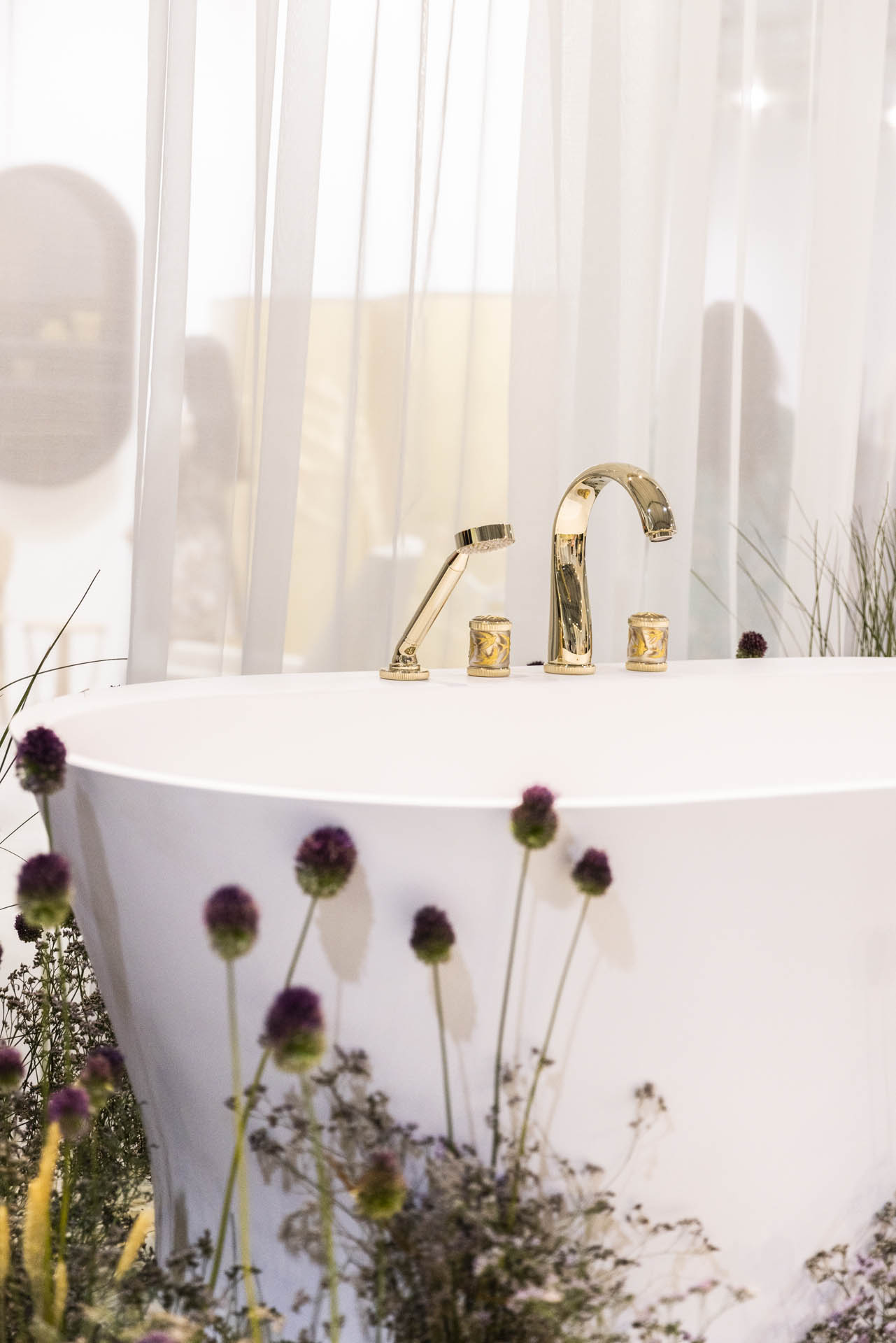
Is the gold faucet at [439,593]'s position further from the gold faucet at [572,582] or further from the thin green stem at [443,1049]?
the thin green stem at [443,1049]

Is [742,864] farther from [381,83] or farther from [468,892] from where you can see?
[381,83]

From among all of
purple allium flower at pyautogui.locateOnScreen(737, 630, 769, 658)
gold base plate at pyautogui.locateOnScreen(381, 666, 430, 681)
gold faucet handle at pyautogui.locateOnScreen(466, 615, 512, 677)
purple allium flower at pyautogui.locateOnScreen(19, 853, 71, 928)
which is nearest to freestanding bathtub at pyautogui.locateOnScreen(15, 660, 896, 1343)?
purple allium flower at pyautogui.locateOnScreen(19, 853, 71, 928)

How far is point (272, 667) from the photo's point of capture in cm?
174

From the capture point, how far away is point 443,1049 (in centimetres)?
85

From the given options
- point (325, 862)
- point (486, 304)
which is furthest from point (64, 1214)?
point (486, 304)

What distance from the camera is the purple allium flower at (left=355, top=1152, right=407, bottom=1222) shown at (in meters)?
0.74

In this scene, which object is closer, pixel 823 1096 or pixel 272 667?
pixel 823 1096

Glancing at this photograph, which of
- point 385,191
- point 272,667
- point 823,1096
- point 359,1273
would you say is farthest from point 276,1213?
point 385,191

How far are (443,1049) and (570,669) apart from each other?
75 centimetres

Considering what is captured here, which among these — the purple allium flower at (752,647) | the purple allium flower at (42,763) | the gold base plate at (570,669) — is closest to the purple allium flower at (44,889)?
the purple allium flower at (42,763)

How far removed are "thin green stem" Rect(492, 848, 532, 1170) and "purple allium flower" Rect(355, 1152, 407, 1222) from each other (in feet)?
0.43

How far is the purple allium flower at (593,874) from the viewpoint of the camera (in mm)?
810

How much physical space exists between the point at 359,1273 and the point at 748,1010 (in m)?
0.36

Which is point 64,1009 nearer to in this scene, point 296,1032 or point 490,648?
point 296,1032
